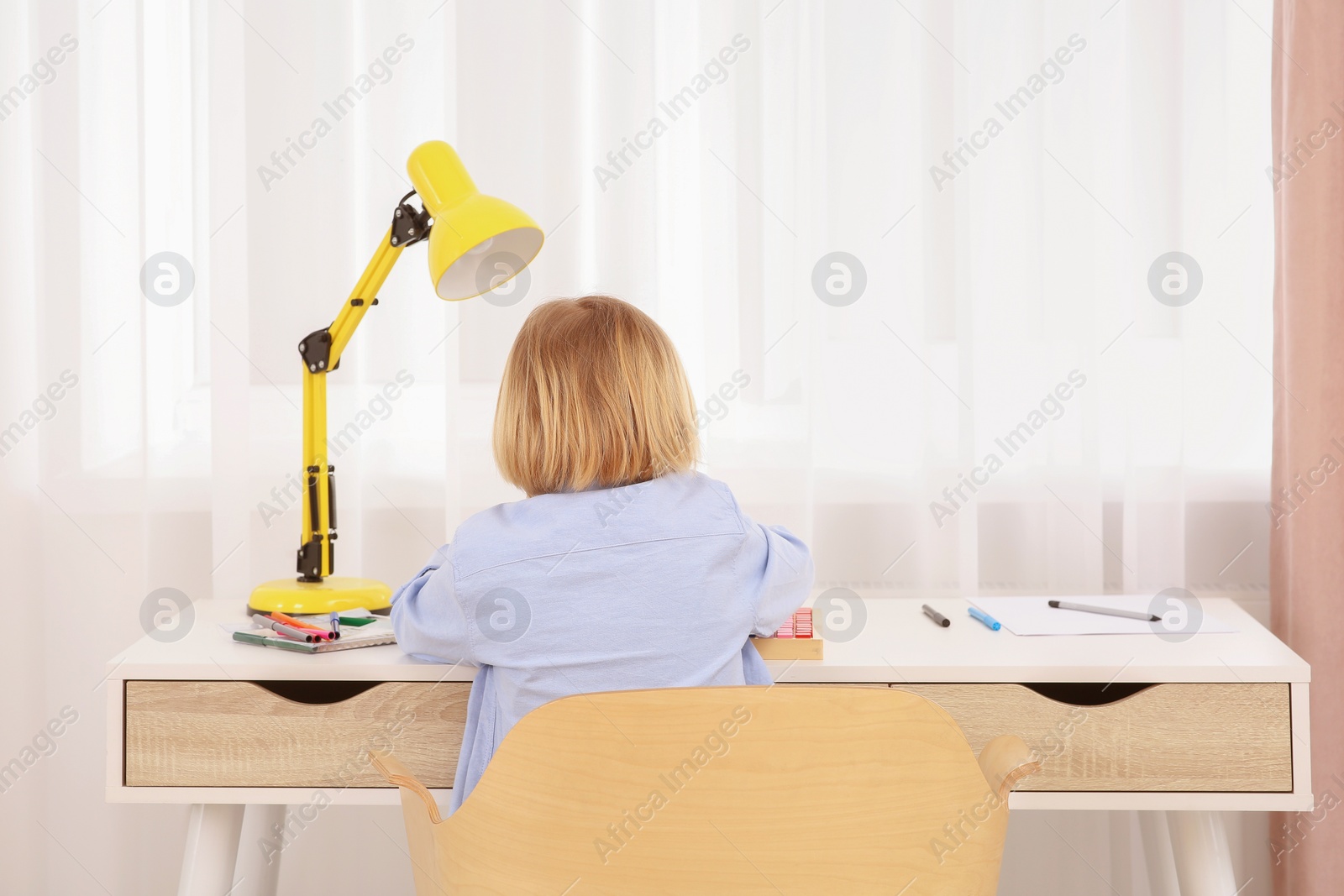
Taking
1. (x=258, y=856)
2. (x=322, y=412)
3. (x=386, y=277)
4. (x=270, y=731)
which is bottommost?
(x=258, y=856)

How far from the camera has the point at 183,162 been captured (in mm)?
1580

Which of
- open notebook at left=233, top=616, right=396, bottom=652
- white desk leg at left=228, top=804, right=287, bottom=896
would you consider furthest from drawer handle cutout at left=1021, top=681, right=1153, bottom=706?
white desk leg at left=228, top=804, right=287, bottom=896

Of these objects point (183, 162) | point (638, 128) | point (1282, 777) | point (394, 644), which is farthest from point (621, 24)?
point (1282, 777)

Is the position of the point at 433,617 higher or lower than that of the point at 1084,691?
higher

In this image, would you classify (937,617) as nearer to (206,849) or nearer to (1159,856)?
(1159,856)

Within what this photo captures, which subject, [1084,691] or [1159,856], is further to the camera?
[1159,856]

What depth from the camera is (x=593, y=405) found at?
1018 mm

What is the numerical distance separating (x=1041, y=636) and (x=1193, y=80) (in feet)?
2.84

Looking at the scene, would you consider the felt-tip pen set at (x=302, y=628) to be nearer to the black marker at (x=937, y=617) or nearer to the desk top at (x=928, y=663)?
the desk top at (x=928, y=663)

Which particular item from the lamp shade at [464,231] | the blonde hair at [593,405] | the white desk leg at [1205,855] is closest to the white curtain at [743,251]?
the lamp shade at [464,231]

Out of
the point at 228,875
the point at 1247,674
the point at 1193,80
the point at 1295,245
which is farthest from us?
the point at 1193,80

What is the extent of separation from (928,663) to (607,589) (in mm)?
395

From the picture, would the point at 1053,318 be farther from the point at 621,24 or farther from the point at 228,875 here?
the point at 228,875

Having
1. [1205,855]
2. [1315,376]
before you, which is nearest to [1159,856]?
[1205,855]
